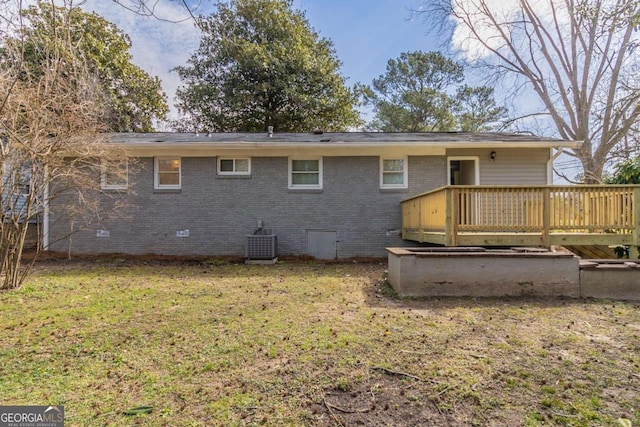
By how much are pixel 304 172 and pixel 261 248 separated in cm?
244

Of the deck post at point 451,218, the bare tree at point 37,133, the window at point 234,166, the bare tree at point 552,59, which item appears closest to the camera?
the bare tree at point 37,133

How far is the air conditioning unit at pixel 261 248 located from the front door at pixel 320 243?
1099 millimetres

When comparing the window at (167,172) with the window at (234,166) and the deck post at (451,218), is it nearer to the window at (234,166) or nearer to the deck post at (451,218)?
the window at (234,166)

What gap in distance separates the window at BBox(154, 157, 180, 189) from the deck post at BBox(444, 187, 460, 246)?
709 cm

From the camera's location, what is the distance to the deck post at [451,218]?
5637 millimetres

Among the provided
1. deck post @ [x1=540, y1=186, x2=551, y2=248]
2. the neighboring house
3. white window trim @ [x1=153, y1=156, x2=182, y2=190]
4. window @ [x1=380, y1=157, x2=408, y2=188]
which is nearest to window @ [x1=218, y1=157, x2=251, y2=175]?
the neighboring house

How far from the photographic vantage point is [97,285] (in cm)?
570

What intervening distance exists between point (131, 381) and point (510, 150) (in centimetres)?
971

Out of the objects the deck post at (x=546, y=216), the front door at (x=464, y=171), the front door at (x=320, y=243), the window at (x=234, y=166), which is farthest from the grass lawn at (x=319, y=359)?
the front door at (x=464, y=171)

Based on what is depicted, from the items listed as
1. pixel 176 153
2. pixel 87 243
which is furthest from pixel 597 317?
pixel 87 243

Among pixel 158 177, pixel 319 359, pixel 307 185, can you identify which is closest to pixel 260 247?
pixel 307 185
